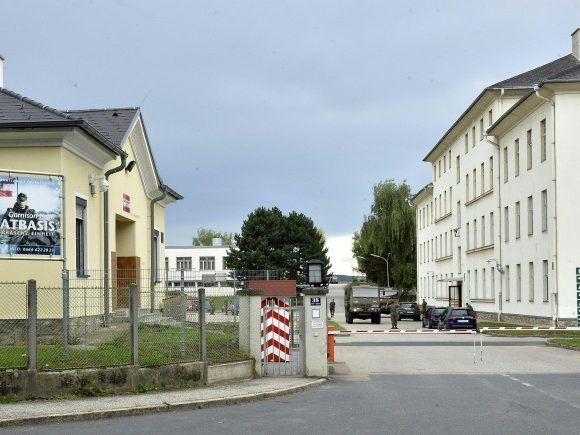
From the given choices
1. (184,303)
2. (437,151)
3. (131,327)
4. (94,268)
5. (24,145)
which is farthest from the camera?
(437,151)

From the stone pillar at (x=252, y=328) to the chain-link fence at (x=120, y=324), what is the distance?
10 centimetres

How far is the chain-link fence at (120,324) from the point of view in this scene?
585 inches

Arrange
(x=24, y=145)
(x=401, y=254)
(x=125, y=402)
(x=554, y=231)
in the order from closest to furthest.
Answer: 1. (x=125, y=402)
2. (x=24, y=145)
3. (x=554, y=231)
4. (x=401, y=254)

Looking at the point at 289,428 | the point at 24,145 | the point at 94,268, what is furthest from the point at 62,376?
the point at 94,268

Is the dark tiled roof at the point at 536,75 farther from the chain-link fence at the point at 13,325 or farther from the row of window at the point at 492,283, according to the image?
the chain-link fence at the point at 13,325

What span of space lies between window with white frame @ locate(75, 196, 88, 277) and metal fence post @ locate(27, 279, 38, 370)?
26.5 ft

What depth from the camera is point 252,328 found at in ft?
58.0

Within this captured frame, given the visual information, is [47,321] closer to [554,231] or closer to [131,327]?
[131,327]

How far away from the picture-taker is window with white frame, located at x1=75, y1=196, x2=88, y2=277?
22406 millimetres

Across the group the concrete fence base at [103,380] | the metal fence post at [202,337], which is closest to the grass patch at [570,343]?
the concrete fence base at [103,380]

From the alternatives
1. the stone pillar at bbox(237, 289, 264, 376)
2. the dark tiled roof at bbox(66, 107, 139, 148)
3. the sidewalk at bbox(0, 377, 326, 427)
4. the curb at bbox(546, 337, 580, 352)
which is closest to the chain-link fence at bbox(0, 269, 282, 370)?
the stone pillar at bbox(237, 289, 264, 376)

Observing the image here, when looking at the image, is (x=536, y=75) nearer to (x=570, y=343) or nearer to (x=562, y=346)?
(x=570, y=343)

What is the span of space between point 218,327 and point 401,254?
8056 centimetres

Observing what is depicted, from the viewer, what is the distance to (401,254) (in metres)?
97.0
